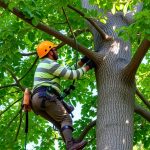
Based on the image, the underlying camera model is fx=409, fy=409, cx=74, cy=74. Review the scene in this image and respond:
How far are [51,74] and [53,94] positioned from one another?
0.31 m

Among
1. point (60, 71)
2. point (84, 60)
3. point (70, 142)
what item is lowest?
point (70, 142)

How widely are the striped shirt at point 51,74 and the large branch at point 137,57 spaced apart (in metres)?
0.75

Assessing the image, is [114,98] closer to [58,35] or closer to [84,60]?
[84,60]

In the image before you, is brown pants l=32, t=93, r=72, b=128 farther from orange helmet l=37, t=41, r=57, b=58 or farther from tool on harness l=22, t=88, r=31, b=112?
orange helmet l=37, t=41, r=57, b=58

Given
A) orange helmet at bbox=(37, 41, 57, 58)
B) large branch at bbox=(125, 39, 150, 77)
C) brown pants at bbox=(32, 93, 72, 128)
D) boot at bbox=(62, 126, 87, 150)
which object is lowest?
boot at bbox=(62, 126, 87, 150)

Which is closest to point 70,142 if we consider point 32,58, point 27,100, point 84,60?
point 27,100

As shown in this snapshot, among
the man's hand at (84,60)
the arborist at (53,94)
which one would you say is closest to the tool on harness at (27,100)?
the arborist at (53,94)

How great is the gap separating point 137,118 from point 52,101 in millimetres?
2502

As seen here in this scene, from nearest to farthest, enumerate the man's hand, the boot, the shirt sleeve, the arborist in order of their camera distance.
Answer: the boot, the arborist, the shirt sleeve, the man's hand

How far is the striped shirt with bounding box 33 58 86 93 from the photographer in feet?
18.3

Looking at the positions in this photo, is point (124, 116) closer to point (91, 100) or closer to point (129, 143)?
point (129, 143)

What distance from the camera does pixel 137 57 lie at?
5094 mm

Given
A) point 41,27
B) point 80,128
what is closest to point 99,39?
point 41,27

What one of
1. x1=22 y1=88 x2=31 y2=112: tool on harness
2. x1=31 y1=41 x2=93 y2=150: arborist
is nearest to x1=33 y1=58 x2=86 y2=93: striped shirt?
x1=31 y1=41 x2=93 y2=150: arborist
